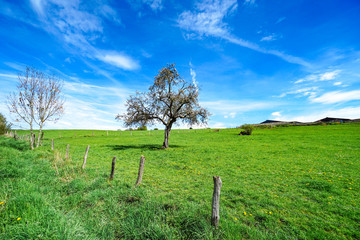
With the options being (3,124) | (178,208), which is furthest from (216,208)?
(3,124)

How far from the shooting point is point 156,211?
5.48 meters

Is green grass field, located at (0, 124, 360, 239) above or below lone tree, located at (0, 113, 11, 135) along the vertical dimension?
below

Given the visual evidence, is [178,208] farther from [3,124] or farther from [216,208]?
[3,124]

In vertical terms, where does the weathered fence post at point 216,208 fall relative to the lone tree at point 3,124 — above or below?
below

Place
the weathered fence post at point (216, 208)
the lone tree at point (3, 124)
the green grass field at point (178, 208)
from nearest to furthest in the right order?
the green grass field at point (178, 208), the weathered fence post at point (216, 208), the lone tree at point (3, 124)

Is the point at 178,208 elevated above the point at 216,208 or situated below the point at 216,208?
below

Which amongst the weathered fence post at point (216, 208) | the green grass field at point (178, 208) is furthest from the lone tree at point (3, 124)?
the weathered fence post at point (216, 208)

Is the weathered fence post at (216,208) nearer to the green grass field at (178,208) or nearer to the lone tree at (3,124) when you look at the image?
the green grass field at (178,208)

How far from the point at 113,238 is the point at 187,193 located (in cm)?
463

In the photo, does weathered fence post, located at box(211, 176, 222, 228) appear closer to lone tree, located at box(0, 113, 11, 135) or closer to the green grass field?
the green grass field

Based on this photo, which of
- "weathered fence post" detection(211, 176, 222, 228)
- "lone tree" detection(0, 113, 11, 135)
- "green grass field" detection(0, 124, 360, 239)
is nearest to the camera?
"green grass field" detection(0, 124, 360, 239)

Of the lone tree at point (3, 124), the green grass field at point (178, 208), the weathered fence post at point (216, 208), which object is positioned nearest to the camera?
the green grass field at point (178, 208)

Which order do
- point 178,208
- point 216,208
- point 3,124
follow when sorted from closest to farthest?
point 216,208, point 178,208, point 3,124

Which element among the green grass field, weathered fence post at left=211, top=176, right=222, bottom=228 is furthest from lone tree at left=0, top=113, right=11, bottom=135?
weathered fence post at left=211, top=176, right=222, bottom=228
